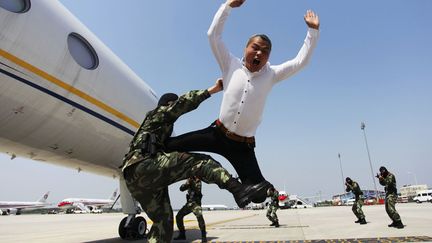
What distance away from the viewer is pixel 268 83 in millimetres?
3006

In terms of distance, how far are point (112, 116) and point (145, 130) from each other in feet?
17.2

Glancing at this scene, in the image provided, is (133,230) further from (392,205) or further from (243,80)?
(243,80)

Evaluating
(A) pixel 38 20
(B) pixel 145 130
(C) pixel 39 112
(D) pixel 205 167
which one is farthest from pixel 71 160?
(D) pixel 205 167

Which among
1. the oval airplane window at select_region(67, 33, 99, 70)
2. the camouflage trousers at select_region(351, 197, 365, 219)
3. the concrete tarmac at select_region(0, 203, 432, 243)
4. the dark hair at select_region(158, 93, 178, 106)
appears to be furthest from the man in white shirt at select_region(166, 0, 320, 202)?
the camouflage trousers at select_region(351, 197, 365, 219)

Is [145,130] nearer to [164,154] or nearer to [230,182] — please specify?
[164,154]

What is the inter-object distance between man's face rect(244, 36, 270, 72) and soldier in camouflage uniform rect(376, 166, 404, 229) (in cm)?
1153

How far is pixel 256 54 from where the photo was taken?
285 centimetres

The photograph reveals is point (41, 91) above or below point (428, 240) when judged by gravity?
above

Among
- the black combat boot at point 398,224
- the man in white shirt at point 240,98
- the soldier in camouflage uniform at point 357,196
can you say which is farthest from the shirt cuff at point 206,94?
the soldier in camouflage uniform at point 357,196

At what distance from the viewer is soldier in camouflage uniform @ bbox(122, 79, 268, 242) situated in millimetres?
2486

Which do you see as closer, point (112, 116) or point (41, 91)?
point (41, 91)

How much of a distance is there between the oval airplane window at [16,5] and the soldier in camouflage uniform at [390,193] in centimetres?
1259

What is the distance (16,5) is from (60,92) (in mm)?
1748

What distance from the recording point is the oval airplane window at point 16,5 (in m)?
5.43
